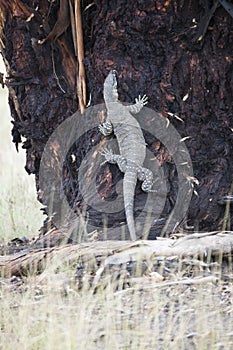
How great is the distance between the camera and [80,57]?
5.36 m

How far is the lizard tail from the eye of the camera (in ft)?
16.6

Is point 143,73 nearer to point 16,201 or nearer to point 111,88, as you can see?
point 111,88

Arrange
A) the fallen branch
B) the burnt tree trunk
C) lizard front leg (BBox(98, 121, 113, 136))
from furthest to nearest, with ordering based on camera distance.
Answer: lizard front leg (BBox(98, 121, 113, 136)), the burnt tree trunk, the fallen branch

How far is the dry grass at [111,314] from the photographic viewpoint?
3.46 metres

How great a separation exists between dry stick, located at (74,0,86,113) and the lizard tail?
2.16 feet

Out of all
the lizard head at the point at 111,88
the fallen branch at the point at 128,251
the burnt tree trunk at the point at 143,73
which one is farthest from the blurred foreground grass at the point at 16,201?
the lizard head at the point at 111,88

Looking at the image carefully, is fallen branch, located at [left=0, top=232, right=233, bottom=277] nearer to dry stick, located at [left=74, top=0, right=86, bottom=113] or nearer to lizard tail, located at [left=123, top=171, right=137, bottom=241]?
lizard tail, located at [left=123, top=171, right=137, bottom=241]

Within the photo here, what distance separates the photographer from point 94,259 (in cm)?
456

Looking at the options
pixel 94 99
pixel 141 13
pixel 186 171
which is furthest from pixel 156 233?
pixel 141 13

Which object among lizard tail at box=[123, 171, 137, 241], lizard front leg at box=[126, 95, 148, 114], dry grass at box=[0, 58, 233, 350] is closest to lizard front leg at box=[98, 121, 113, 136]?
lizard front leg at box=[126, 95, 148, 114]

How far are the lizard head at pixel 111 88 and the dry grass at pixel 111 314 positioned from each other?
133 centimetres

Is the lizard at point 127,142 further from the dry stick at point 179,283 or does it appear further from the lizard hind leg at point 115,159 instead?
the dry stick at point 179,283

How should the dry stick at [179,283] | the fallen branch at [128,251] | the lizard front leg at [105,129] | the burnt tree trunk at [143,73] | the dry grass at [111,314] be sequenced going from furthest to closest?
the lizard front leg at [105,129] → the burnt tree trunk at [143,73] → the fallen branch at [128,251] → the dry stick at [179,283] → the dry grass at [111,314]

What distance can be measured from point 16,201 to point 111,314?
410cm
